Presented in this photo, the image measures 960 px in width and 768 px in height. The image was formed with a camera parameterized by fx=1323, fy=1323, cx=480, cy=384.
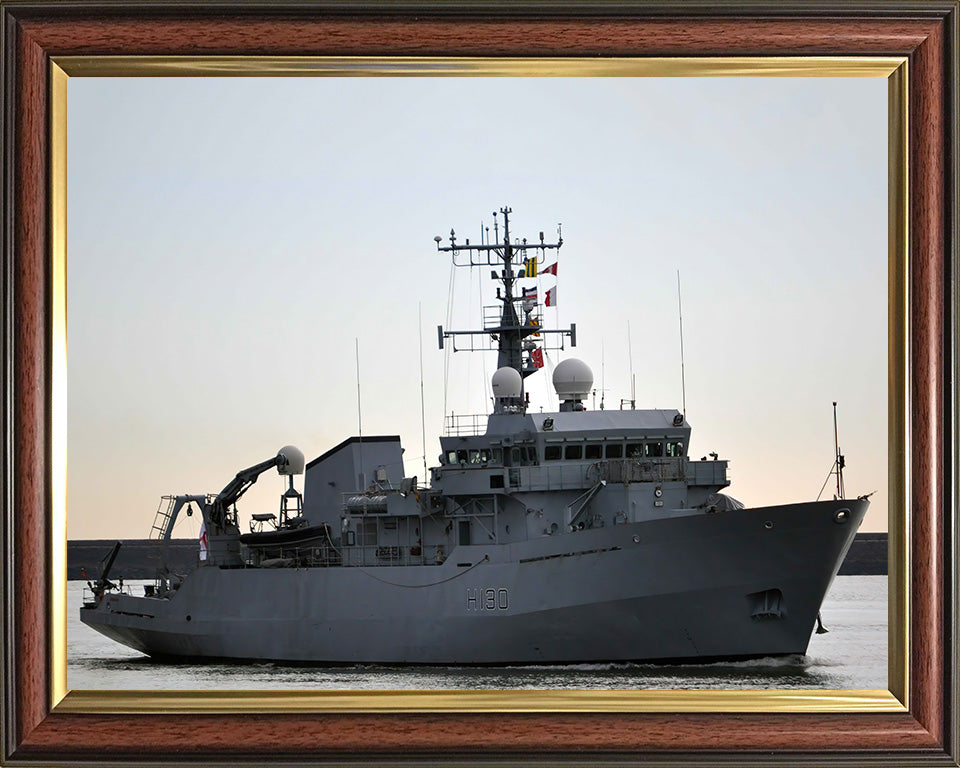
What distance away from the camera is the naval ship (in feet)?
55.6

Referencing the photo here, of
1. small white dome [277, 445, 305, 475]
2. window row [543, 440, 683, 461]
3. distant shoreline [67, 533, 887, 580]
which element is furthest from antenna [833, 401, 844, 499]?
window row [543, 440, 683, 461]

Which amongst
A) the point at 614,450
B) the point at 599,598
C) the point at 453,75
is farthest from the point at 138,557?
the point at 614,450

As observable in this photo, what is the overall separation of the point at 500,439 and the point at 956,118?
12782 millimetres

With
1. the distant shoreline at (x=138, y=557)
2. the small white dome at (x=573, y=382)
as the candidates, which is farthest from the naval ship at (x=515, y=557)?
the distant shoreline at (x=138, y=557)

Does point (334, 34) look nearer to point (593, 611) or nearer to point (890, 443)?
point (890, 443)

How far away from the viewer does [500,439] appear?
1966 cm

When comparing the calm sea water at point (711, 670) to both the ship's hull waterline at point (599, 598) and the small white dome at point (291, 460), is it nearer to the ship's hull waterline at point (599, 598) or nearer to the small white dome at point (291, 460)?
the ship's hull waterline at point (599, 598)

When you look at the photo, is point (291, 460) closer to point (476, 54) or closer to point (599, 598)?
point (476, 54)

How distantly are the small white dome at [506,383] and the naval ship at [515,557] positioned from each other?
1.1 inches

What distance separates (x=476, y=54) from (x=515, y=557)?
12.1 metres

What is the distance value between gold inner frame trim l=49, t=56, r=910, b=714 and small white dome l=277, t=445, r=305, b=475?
12.0ft

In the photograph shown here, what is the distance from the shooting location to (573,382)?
19844 mm

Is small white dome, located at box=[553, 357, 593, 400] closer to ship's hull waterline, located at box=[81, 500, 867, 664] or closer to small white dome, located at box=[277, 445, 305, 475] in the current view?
ship's hull waterline, located at box=[81, 500, 867, 664]

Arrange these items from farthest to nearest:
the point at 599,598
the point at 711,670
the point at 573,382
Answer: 1. the point at 573,382
2. the point at 599,598
3. the point at 711,670
